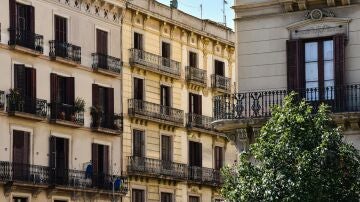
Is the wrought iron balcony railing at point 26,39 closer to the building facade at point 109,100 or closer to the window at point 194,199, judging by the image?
the building facade at point 109,100

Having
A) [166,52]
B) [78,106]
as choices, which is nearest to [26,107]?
[78,106]

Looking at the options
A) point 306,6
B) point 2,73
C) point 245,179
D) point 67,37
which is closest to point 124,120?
point 67,37

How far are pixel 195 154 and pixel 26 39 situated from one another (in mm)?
16051

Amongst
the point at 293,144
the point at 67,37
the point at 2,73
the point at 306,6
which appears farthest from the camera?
the point at 67,37

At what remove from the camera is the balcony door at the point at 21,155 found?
5374cm

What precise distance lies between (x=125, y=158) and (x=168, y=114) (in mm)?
4450

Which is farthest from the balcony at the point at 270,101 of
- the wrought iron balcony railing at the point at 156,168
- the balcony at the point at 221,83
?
the balcony at the point at 221,83

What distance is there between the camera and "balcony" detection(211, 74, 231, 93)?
228 ft

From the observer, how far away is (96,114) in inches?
2349

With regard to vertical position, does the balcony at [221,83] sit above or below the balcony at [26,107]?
above

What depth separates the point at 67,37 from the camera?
2295 inches

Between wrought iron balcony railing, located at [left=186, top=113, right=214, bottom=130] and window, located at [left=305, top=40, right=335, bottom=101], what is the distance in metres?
32.4

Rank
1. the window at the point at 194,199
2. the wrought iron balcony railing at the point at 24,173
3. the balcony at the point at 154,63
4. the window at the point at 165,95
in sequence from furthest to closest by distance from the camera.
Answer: the window at the point at 194,199 → the window at the point at 165,95 → the balcony at the point at 154,63 → the wrought iron balcony railing at the point at 24,173

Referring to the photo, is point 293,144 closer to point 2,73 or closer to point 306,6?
point 306,6
